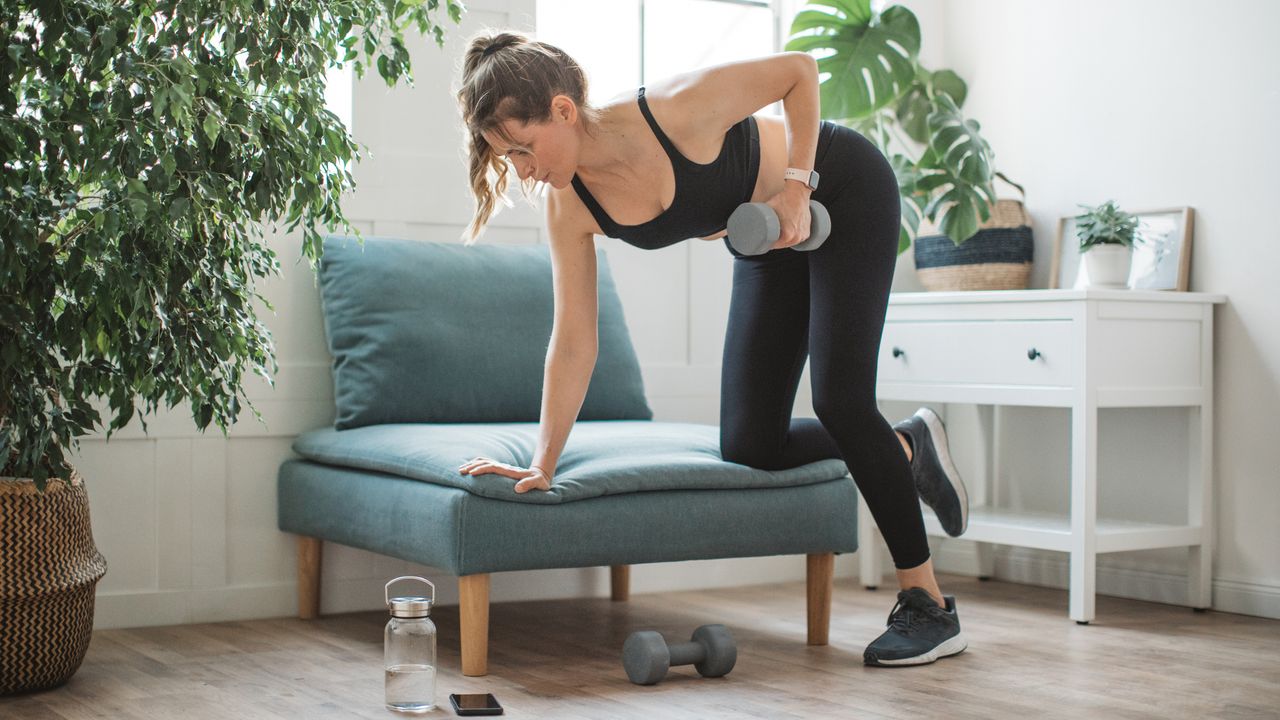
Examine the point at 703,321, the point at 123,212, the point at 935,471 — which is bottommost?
the point at 935,471

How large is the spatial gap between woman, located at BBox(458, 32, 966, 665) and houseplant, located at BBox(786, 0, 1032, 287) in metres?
0.87

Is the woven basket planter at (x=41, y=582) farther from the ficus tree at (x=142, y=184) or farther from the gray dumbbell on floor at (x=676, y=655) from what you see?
the gray dumbbell on floor at (x=676, y=655)

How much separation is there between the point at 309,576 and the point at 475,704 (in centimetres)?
102

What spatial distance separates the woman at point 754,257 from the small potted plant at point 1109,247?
2.47 ft

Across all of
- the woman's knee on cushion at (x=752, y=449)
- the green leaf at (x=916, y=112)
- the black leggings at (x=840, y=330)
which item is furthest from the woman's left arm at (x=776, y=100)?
the green leaf at (x=916, y=112)

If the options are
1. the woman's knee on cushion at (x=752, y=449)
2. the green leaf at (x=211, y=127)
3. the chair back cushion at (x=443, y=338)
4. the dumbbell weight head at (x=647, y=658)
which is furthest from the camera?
the chair back cushion at (x=443, y=338)

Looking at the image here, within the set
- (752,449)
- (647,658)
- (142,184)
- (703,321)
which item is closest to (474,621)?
(647,658)

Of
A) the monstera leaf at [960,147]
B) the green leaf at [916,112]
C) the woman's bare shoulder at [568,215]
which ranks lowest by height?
the woman's bare shoulder at [568,215]

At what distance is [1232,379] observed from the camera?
3137mm

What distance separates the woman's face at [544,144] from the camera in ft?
6.64

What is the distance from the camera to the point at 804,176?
216 cm

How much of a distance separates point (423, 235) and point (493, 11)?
23.1 inches

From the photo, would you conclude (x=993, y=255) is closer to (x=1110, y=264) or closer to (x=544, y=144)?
(x=1110, y=264)

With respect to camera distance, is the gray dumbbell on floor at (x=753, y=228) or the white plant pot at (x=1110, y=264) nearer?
the gray dumbbell on floor at (x=753, y=228)
